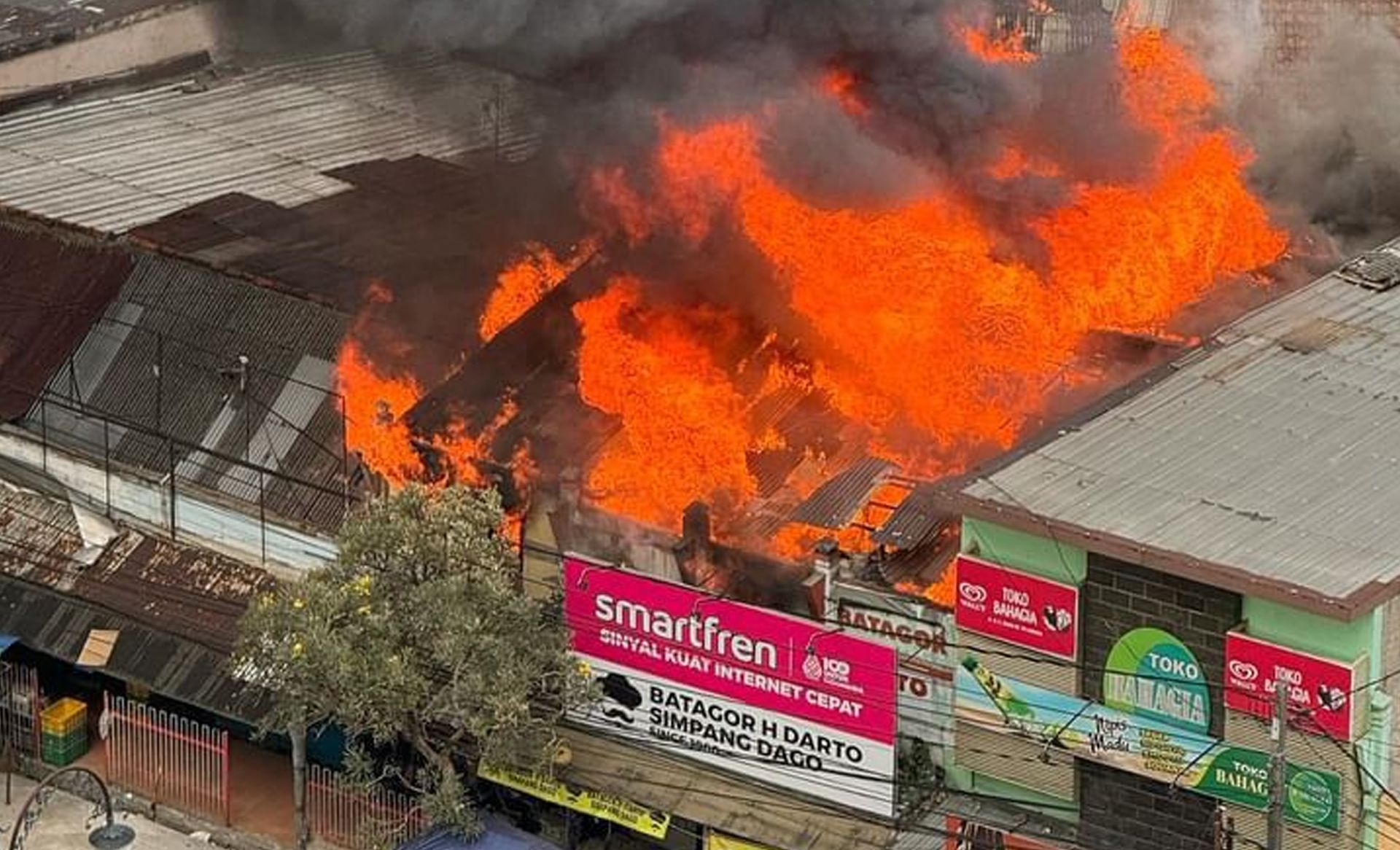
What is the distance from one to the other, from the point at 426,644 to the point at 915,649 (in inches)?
228

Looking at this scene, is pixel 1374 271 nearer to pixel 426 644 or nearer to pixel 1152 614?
pixel 1152 614

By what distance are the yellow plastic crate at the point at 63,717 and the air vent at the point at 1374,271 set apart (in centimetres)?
1842

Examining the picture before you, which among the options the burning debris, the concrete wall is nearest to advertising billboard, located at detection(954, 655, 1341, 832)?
the burning debris

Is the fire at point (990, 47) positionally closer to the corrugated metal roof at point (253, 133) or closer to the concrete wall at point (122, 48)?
the corrugated metal roof at point (253, 133)

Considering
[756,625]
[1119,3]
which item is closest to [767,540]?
[756,625]

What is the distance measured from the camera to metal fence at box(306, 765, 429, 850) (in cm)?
3400

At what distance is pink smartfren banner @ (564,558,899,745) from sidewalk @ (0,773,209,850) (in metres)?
6.69

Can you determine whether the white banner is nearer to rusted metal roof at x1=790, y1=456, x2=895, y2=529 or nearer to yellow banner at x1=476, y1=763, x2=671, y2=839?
yellow banner at x1=476, y1=763, x2=671, y2=839

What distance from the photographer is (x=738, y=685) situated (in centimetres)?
3206

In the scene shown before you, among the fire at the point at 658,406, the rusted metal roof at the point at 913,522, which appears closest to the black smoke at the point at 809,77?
the fire at the point at 658,406

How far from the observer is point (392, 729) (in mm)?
32125

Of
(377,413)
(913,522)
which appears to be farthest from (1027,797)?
(377,413)

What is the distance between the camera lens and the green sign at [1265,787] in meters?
28.1

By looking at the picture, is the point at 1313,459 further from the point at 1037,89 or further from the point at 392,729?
the point at 392,729
